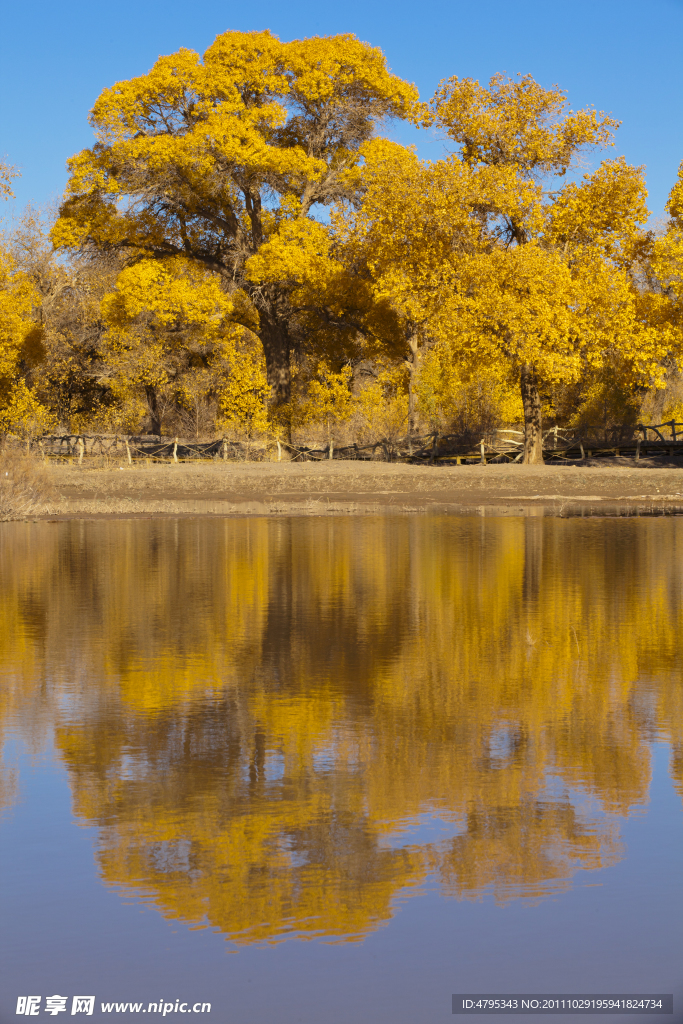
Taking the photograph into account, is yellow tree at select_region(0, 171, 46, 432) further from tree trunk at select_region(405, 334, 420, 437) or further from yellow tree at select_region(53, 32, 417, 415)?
tree trunk at select_region(405, 334, 420, 437)

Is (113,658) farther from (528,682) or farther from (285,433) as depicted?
(285,433)

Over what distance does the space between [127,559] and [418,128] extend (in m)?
29.4

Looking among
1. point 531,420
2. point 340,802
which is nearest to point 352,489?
point 531,420

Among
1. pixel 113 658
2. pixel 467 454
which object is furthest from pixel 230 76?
pixel 113 658

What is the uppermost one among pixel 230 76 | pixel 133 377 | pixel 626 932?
pixel 230 76

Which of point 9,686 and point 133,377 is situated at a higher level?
point 133,377

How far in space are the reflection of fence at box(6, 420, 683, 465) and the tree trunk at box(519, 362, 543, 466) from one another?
43.8 inches

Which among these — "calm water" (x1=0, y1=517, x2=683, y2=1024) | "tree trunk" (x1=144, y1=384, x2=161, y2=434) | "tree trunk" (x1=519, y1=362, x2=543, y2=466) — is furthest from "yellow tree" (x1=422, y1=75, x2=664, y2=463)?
"calm water" (x1=0, y1=517, x2=683, y2=1024)

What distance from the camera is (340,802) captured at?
627 cm

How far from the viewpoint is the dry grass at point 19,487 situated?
25891 millimetres

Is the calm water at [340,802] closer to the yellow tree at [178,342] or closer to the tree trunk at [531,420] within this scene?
the tree trunk at [531,420]

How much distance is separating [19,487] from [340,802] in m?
21.4

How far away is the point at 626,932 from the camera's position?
15.5 ft

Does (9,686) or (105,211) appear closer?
(9,686)
